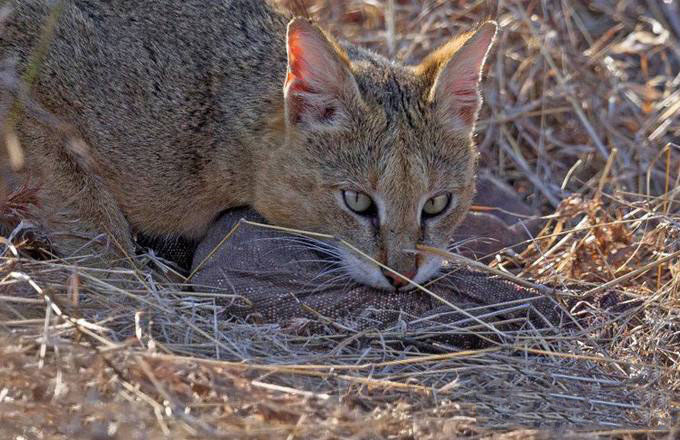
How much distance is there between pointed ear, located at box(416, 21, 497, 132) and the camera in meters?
4.79

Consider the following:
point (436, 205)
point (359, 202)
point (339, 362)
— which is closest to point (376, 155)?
point (359, 202)

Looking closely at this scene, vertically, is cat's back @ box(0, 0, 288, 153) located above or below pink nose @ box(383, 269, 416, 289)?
above

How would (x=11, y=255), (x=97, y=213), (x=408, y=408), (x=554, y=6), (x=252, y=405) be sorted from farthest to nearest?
(x=554, y=6), (x=97, y=213), (x=11, y=255), (x=408, y=408), (x=252, y=405)

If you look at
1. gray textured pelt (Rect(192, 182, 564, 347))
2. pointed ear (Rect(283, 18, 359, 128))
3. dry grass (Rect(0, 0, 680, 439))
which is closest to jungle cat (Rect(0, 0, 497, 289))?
pointed ear (Rect(283, 18, 359, 128))

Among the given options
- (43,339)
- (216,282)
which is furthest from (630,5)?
(43,339)

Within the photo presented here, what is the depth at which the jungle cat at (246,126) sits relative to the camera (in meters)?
4.67

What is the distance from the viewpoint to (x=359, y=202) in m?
4.70

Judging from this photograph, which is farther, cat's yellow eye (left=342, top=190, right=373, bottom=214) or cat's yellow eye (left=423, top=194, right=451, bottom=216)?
cat's yellow eye (left=423, top=194, right=451, bottom=216)

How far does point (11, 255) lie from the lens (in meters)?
4.46

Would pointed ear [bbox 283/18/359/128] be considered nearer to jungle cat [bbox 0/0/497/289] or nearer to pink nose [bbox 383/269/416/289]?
jungle cat [bbox 0/0/497/289]

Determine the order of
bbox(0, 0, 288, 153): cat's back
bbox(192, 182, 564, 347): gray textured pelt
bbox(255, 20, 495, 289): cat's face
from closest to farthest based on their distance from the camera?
bbox(192, 182, 564, 347): gray textured pelt < bbox(255, 20, 495, 289): cat's face < bbox(0, 0, 288, 153): cat's back

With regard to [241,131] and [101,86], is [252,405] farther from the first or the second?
[101,86]

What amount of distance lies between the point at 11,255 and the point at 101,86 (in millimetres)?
1157

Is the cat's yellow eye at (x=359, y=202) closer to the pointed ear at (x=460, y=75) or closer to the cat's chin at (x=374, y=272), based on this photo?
the cat's chin at (x=374, y=272)
